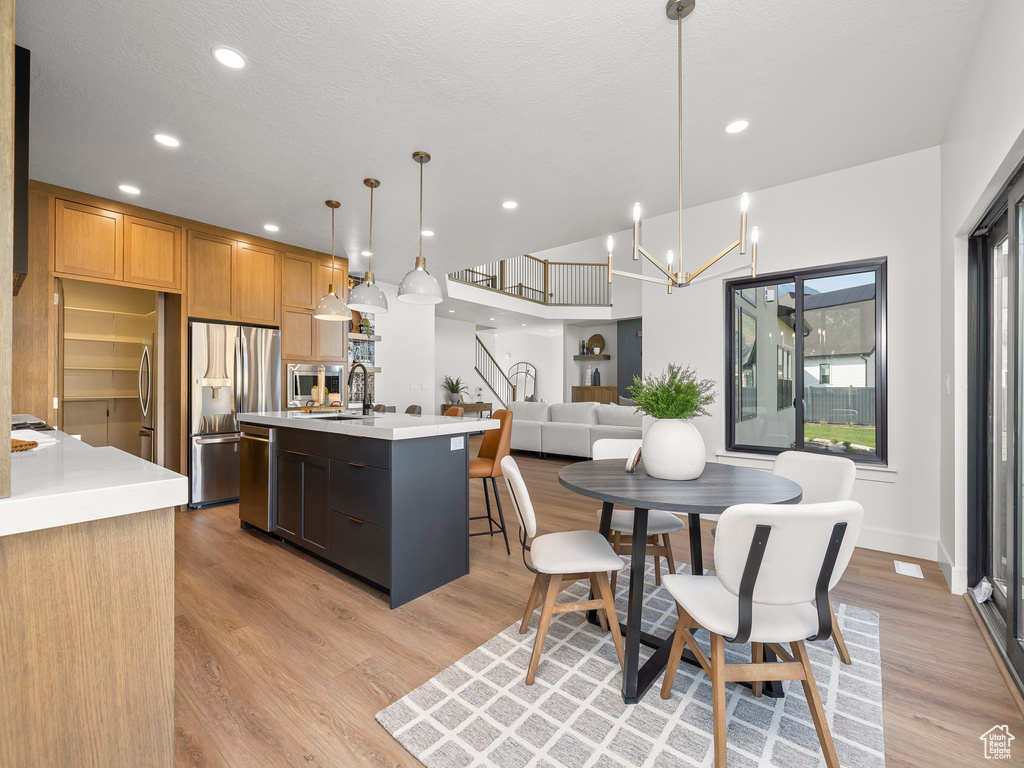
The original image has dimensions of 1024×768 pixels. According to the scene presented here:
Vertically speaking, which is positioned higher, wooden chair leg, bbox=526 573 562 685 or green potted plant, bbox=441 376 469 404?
green potted plant, bbox=441 376 469 404

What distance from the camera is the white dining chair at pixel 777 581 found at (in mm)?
1243

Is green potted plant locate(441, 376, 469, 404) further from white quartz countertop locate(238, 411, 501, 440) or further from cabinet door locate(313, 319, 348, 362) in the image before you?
white quartz countertop locate(238, 411, 501, 440)

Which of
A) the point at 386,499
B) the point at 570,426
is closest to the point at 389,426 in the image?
the point at 386,499

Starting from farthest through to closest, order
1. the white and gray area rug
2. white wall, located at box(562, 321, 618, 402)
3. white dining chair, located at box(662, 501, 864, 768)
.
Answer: white wall, located at box(562, 321, 618, 402) < the white and gray area rug < white dining chair, located at box(662, 501, 864, 768)

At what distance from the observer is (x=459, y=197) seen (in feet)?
12.5

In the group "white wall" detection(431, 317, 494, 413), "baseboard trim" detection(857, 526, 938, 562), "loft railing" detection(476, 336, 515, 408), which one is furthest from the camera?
"loft railing" detection(476, 336, 515, 408)

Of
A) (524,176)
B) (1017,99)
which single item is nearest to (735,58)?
(1017,99)

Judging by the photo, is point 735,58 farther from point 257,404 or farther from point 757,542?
point 257,404

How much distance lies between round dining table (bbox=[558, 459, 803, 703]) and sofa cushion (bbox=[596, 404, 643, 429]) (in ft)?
13.8

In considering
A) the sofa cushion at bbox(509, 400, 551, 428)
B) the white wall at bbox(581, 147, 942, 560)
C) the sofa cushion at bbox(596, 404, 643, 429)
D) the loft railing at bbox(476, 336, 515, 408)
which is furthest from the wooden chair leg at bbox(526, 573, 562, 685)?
the loft railing at bbox(476, 336, 515, 408)

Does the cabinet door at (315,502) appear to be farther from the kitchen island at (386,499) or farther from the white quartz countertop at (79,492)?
the white quartz countertop at (79,492)

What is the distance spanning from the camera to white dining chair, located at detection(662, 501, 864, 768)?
1.24 metres

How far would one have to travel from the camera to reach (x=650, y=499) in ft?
5.23

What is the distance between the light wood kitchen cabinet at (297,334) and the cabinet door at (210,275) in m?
0.56
